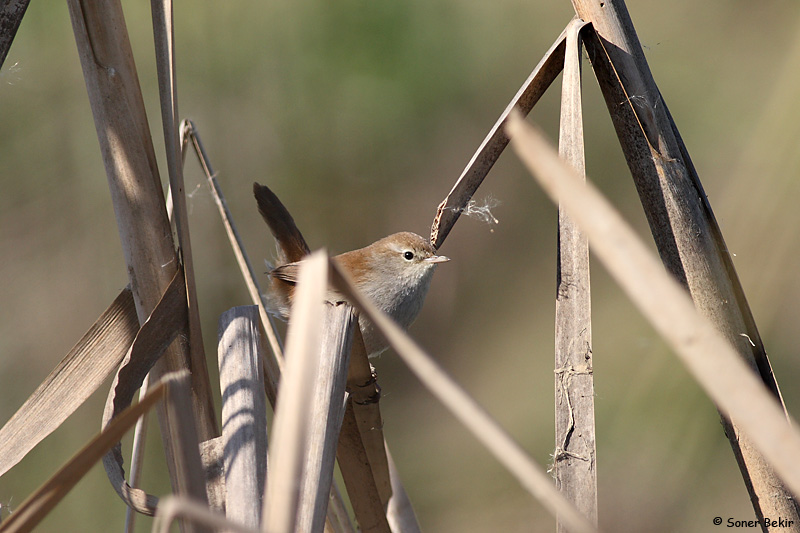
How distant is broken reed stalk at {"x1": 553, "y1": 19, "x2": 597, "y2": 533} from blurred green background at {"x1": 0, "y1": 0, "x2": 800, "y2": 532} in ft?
5.74

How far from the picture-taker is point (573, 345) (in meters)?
1.16

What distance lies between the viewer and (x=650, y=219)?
1.25 metres

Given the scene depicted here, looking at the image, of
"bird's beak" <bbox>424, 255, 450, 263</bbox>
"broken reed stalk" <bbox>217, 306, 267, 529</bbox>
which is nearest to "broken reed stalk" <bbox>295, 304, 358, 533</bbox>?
"broken reed stalk" <bbox>217, 306, 267, 529</bbox>

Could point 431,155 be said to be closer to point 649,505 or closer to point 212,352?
point 212,352

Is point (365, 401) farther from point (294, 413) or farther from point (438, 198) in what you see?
point (438, 198)

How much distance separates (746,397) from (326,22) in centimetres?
305

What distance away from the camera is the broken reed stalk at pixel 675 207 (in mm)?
1202

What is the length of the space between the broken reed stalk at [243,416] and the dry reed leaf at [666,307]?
0.69 m

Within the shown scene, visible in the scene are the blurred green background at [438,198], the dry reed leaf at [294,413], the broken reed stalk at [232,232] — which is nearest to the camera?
the dry reed leaf at [294,413]

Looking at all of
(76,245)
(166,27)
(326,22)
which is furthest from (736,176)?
(76,245)

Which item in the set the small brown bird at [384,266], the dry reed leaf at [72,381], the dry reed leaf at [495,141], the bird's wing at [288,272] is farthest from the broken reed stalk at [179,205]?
the bird's wing at [288,272]

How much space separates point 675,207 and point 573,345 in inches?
13.0

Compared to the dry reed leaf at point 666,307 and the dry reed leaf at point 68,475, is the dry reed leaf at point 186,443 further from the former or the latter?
the dry reed leaf at point 666,307

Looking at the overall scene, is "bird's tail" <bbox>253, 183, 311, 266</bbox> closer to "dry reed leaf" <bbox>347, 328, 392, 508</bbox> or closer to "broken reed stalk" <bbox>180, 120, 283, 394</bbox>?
"broken reed stalk" <bbox>180, 120, 283, 394</bbox>
